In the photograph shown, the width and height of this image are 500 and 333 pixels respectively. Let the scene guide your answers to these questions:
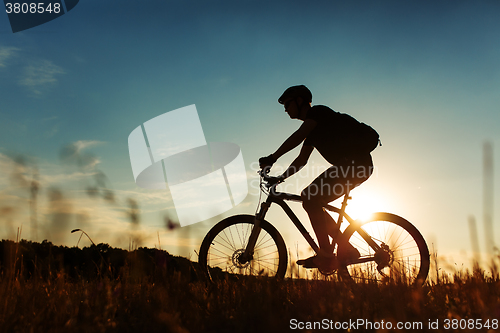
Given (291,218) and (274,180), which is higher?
(274,180)

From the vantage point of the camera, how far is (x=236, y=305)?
119 inches

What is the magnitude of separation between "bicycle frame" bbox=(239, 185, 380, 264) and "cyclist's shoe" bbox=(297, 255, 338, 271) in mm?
100

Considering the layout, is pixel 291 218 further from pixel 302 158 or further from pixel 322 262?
pixel 302 158

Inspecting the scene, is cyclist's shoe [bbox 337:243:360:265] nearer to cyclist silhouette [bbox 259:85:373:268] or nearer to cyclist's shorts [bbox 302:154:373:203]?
cyclist silhouette [bbox 259:85:373:268]

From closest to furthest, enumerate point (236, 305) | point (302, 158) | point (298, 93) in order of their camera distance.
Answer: point (236, 305), point (298, 93), point (302, 158)

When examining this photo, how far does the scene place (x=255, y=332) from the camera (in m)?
2.40

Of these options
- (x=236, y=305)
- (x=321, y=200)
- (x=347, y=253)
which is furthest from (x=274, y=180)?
(x=236, y=305)

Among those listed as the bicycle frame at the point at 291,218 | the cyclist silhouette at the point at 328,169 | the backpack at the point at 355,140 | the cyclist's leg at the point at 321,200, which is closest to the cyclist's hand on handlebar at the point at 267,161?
the cyclist silhouette at the point at 328,169

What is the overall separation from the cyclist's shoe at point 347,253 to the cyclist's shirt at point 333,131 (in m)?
1.10

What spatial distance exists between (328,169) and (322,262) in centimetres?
118

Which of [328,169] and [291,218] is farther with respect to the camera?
[291,218]

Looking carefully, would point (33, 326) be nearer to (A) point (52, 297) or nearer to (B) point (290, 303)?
(A) point (52, 297)

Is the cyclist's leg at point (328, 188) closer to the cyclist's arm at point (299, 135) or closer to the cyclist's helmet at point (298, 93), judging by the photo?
the cyclist's arm at point (299, 135)

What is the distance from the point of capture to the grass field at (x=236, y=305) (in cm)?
250
